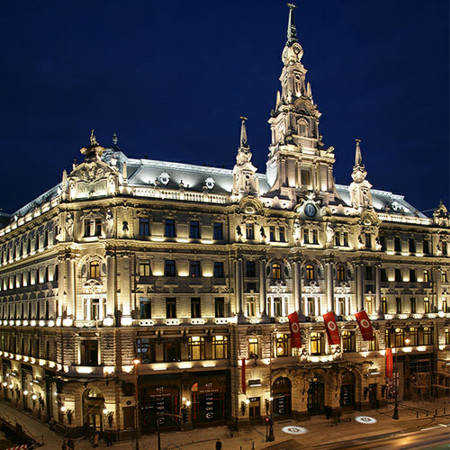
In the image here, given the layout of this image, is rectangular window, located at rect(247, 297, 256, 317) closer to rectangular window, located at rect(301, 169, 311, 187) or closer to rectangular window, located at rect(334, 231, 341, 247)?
rectangular window, located at rect(334, 231, 341, 247)

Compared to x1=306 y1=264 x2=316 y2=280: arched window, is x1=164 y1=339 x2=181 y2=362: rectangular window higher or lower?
lower

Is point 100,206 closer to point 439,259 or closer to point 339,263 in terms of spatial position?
point 339,263

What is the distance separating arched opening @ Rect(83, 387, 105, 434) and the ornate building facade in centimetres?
19

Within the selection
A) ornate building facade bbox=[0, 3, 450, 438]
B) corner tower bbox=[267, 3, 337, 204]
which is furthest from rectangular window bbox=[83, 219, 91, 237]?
corner tower bbox=[267, 3, 337, 204]

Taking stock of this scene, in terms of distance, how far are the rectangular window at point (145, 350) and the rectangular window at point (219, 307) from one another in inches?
340

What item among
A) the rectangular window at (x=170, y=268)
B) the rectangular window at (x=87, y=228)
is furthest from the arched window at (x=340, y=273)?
the rectangular window at (x=87, y=228)

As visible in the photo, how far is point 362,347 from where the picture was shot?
6538 cm

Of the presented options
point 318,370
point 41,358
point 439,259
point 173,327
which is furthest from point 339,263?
point 41,358

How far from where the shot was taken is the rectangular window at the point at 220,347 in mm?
57094

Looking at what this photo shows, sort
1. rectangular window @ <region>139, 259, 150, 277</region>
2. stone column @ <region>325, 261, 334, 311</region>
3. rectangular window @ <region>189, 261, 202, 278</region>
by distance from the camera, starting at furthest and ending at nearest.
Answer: stone column @ <region>325, 261, 334, 311</region>
rectangular window @ <region>189, 261, 202, 278</region>
rectangular window @ <region>139, 259, 150, 277</region>

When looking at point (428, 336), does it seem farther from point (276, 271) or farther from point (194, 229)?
point (194, 229)

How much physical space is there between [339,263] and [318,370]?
47.5 ft

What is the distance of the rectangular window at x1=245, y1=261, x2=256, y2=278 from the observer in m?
60.2

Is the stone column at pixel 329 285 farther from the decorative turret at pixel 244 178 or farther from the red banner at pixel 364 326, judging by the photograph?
the decorative turret at pixel 244 178
